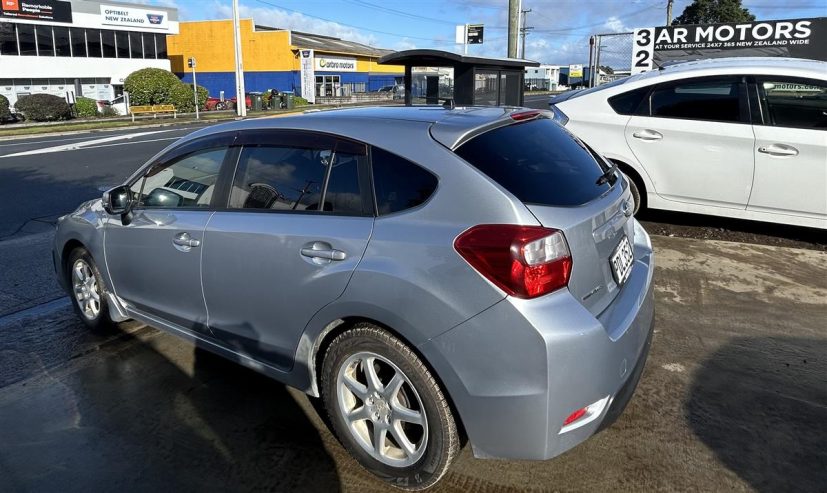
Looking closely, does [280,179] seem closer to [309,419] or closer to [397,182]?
[397,182]

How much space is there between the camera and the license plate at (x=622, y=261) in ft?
9.11

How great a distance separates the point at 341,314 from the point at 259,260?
1.98 feet

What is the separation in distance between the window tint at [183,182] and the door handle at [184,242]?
194mm

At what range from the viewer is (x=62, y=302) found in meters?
5.07

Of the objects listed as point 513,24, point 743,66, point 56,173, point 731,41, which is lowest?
point 56,173

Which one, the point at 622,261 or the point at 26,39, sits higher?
the point at 26,39

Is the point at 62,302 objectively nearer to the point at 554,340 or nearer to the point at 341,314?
the point at 341,314

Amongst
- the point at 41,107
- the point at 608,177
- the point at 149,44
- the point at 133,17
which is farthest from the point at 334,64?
the point at 608,177

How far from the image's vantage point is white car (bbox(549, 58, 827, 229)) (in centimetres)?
550

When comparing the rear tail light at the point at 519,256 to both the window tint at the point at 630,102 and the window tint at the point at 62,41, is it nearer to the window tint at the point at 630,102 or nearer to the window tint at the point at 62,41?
the window tint at the point at 630,102

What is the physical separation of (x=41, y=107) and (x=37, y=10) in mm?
11152

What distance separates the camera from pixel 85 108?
3528cm

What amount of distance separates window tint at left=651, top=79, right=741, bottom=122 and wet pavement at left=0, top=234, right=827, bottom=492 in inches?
79.6

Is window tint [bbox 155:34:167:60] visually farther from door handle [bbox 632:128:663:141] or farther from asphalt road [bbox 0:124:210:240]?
door handle [bbox 632:128:663:141]
